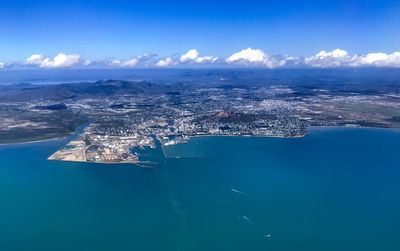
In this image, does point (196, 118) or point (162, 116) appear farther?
point (162, 116)

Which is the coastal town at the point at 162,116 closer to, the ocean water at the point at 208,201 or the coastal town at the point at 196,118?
the coastal town at the point at 196,118

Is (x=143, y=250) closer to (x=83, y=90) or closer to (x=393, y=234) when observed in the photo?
(x=393, y=234)

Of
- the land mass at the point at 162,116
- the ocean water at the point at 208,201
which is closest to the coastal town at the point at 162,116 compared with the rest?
the land mass at the point at 162,116

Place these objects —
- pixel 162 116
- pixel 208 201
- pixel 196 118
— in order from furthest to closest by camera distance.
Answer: pixel 162 116, pixel 196 118, pixel 208 201

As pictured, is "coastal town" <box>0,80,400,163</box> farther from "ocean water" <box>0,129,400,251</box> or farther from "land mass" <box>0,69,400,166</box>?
"ocean water" <box>0,129,400,251</box>

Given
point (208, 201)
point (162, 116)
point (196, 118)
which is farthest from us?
point (162, 116)

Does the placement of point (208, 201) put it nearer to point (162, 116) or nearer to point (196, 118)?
point (196, 118)

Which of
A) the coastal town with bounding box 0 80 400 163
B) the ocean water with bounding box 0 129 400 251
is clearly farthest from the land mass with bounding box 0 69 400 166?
the ocean water with bounding box 0 129 400 251

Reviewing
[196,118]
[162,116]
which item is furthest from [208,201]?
[162,116]

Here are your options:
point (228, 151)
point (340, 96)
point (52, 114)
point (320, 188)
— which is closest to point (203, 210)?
point (320, 188)
